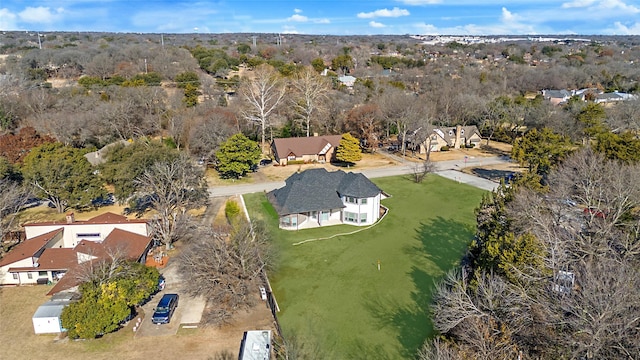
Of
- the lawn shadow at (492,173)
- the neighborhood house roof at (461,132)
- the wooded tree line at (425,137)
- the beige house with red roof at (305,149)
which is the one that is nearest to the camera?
the wooded tree line at (425,137)

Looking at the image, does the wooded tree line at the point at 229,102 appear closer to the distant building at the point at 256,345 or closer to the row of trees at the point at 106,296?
the row of trees at the point at 106,296

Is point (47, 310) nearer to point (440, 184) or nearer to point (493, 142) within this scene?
point (440, 184)

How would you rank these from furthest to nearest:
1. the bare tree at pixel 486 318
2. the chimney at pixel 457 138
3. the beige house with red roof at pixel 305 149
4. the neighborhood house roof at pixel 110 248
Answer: the chimney at pixel 457 138
the beige house with red roof at pixel 305 149
the neighborhood house roof at pixel 110 248
the bare tree at pixel 486 318

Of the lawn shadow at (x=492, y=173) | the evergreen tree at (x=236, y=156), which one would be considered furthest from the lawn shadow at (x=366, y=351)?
the lawn shadow at (x=492, y=173)

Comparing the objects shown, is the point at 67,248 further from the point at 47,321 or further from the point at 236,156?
the point at 236,156

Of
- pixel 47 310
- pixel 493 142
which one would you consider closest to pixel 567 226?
pixel 47 310

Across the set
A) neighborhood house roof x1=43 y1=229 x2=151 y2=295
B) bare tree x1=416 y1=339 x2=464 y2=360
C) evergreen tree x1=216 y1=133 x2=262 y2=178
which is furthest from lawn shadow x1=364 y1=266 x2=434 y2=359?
evergreen tree x1=216 y1=133 x2=262 y2=178
